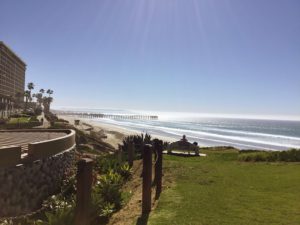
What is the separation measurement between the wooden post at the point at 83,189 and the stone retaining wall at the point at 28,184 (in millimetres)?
4524

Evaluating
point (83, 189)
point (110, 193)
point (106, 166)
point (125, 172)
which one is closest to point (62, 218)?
point (110, 193)

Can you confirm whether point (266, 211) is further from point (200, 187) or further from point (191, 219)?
point (200, 187)

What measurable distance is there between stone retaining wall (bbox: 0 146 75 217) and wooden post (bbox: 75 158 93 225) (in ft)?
14.8

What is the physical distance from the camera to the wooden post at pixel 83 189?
5.19m

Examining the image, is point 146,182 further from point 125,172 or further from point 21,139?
point 21,139

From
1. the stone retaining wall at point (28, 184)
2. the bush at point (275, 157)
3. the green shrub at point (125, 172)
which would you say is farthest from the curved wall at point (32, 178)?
the bush at point (275, 157)

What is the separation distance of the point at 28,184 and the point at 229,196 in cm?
602

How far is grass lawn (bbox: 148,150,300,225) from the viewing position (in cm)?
709

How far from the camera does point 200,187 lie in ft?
32.9

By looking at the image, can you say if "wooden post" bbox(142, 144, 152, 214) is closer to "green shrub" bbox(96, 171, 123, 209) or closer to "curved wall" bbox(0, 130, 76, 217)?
"green shrub" bbox(96, 171, 123, 209)

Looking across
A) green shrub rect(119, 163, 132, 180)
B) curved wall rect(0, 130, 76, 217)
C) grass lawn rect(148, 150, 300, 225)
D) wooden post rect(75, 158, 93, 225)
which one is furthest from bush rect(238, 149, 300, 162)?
wooden post rect(75, 158, 93, 225)

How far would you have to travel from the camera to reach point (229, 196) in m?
8.88

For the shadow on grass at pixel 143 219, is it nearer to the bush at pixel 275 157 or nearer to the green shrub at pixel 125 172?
the green shrub at pixel 125 172

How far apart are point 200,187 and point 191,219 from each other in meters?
3.07
